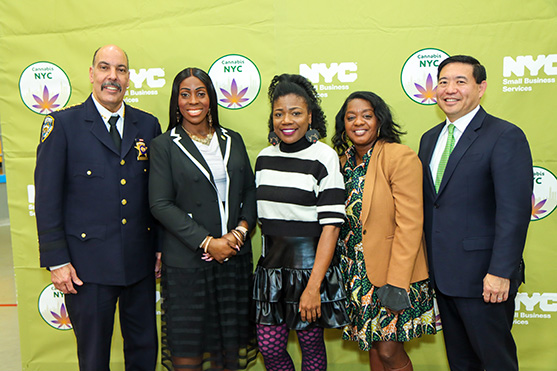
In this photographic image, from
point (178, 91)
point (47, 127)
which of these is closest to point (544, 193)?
point (178, 91)

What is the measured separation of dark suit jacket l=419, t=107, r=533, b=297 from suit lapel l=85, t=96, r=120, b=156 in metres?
1.70

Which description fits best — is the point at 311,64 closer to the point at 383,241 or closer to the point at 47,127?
the point at 383,241

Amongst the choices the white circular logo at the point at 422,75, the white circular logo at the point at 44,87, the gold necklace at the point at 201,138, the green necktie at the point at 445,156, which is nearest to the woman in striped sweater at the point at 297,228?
the gold necklace at the point at 201,138

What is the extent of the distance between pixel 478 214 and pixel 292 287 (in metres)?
0.99

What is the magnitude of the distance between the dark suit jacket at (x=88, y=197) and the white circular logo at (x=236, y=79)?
872 mm

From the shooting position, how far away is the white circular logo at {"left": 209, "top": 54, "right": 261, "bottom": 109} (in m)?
2.77

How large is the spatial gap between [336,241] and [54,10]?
2.63m

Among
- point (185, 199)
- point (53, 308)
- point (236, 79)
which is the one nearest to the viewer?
point (185, 199)

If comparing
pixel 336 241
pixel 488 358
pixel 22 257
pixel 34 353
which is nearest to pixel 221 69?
pixel 336 241

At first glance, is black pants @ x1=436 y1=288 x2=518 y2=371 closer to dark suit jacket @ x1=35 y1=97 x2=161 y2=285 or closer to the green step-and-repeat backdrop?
the green step-and-repeat backdrop

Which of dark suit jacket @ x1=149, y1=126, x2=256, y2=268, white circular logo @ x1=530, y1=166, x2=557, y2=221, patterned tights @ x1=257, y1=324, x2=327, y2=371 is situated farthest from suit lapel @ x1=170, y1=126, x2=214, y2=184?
white circular logo @ x1=530, y1=166, x2=557, y2=221

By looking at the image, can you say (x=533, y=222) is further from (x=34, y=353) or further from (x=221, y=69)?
(x=34, y=353)

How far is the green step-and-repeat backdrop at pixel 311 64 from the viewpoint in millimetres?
2635

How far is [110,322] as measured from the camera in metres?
2.16
